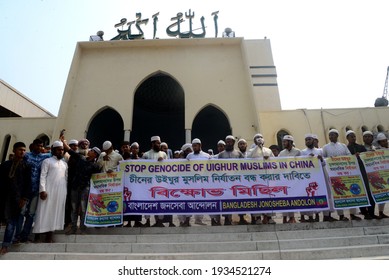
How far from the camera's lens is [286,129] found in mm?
13477

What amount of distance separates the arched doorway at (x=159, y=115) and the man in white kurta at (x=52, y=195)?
11.7 m

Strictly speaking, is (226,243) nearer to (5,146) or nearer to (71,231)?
(71,231)

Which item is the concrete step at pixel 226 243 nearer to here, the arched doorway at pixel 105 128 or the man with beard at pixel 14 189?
the man with beard at pixel 14 189

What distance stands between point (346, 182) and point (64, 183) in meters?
5.36

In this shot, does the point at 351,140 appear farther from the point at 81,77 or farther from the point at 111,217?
the point at 81,77

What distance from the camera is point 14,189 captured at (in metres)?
4.47

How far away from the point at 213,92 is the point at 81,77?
6299mm

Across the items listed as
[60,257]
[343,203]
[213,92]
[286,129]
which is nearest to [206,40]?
[213,92]

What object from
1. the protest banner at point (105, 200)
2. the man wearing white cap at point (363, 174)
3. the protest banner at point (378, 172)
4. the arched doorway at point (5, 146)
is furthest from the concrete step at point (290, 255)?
the arched doorway at point (5, 146)

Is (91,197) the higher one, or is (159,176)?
(159,176)

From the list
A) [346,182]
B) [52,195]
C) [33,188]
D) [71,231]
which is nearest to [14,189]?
[33,188]

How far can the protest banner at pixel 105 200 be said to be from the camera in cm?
499

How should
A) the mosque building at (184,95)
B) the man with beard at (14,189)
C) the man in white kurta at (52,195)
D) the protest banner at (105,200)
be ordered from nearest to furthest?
1. the man with beard at (14,189)
2. the man in white kurta at (52,195)
3. the protest banner at (105,200)
4. the mosque building at (184,95)
